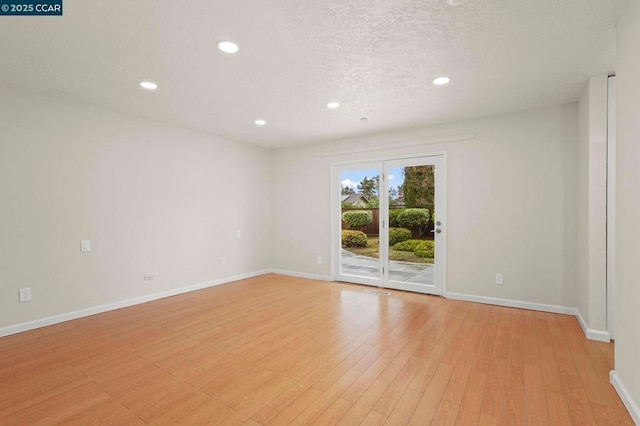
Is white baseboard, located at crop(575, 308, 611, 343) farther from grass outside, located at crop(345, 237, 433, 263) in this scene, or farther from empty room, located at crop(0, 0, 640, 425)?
grass outside, located at crop(345, 237, 433, 263)

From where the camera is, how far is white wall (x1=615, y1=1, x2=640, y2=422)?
70.8 inches

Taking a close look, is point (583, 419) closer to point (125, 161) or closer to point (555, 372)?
point (555, 372)

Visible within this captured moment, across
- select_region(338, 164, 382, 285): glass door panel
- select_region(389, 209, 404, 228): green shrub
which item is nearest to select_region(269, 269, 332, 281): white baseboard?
select_region(338, 164, 382, 285): glass door panel

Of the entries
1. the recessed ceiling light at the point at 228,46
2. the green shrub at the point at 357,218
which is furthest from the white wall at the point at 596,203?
the recessed ceiling light at the point at 228,46

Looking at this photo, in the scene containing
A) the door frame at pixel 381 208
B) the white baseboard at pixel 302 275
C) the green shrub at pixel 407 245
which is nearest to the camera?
the door frame at pixel 381 208

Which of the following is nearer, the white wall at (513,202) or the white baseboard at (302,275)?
the white wall at (513,202)

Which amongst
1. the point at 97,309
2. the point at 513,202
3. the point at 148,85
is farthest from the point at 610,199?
the point at 97,309

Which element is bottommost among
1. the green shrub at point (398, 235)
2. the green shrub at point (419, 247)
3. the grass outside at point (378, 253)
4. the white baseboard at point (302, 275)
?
the white baseboard at point (302, 275)

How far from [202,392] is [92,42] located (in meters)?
2.84

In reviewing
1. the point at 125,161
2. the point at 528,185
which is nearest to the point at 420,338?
the point at 528,185

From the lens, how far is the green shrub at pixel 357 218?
5305 millimetres

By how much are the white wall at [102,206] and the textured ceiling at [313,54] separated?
0.42 metres

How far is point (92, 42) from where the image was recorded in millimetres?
2328

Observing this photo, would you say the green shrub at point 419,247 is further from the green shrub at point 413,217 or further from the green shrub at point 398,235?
the green shrub at point 413,217
